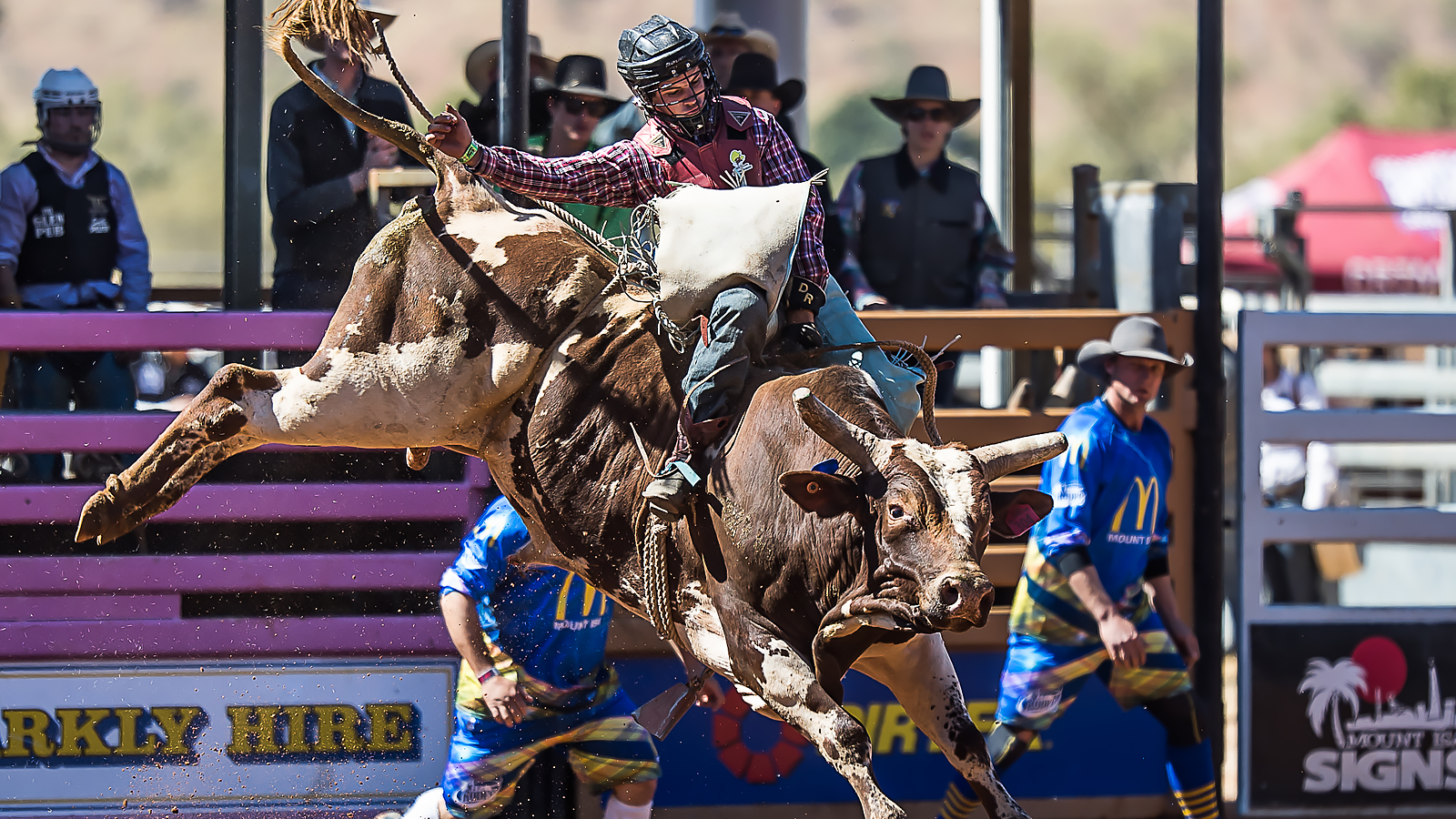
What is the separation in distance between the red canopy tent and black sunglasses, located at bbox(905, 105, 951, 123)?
572 inches

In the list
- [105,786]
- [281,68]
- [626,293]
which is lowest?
[105,786]

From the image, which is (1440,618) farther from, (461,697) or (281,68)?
(281,68)

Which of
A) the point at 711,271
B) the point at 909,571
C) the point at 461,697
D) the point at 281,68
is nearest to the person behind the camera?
the point at 909,571

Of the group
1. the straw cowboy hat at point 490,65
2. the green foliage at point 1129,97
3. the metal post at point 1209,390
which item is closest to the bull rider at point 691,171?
the straw cowboy hat at point 490,65

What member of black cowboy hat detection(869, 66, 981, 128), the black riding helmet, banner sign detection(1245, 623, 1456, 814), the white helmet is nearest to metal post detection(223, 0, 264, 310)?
the white helmet

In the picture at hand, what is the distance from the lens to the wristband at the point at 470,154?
4.59m

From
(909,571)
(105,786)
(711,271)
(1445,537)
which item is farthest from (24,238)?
(1445,537)

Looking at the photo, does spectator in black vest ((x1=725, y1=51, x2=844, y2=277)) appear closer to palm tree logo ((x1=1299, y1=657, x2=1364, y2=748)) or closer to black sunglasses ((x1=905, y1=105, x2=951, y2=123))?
black sunglasses ((x1=905, y1=105, x2=951, y2=123))

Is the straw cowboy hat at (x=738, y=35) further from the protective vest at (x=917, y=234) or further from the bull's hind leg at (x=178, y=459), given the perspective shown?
the bull's hind leg at (x=178, y=459)

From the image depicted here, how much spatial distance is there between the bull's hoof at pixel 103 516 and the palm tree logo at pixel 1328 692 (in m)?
4.45

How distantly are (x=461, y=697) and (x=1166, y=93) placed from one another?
62.7m

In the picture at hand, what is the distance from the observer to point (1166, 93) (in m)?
63.2

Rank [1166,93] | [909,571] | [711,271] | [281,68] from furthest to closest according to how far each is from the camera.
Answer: [1166,93] < [281,68] < [711,271] < [909,571]

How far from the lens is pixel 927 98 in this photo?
6.91 m
